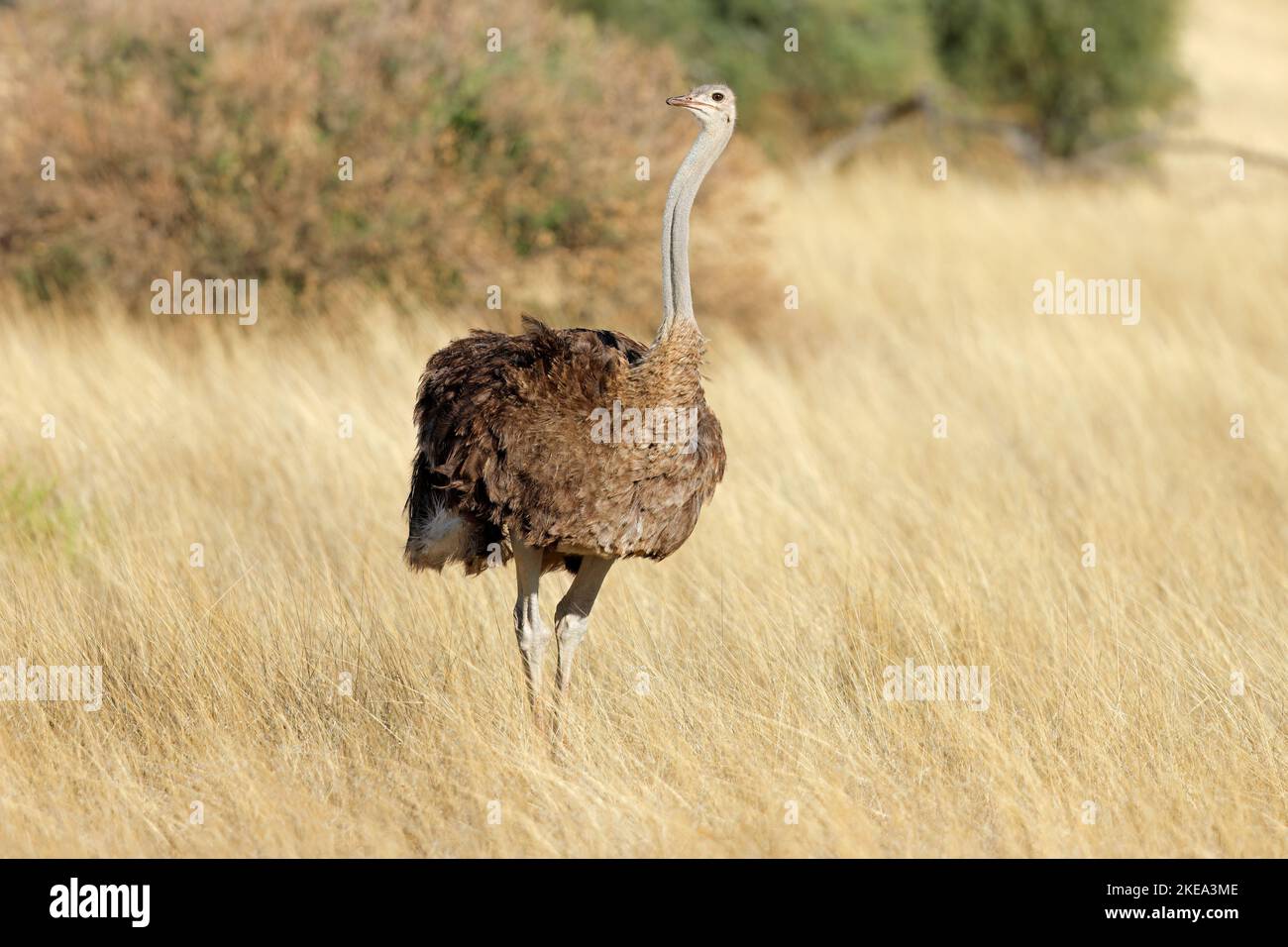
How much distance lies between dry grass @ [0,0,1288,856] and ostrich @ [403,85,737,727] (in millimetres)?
604

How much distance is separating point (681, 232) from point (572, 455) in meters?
0.61

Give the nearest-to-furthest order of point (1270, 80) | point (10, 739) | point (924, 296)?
1. point (10, 739)
2. point (924, 296)
3. point (1270, 80)

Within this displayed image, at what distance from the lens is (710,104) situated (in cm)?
447

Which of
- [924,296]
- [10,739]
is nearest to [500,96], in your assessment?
[924,296]

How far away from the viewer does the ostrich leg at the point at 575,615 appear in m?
4.81

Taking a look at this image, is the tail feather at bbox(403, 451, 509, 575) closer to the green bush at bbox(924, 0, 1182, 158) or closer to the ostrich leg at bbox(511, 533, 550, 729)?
the ostrich leg at bbox(511, 533, 550, 729)

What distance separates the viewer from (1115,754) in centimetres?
467

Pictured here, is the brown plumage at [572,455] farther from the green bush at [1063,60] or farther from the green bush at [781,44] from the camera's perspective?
the green bush at [1063,60]

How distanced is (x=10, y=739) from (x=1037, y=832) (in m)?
2.65

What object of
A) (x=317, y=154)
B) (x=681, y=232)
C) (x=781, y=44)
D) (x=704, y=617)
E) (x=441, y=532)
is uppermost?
(x=781, y=44)

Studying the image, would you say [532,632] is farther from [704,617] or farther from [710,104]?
[710,104]

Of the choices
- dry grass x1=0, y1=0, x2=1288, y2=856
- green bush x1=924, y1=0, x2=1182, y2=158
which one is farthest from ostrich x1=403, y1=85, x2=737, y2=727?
green bush x1=924, y1=0, x2=1182, y2=158

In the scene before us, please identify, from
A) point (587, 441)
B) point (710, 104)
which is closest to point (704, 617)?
point (587, 441)
